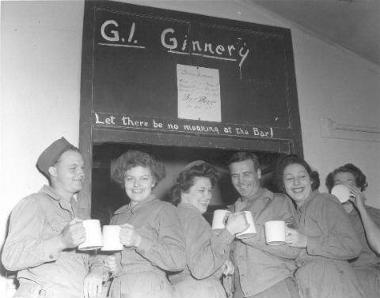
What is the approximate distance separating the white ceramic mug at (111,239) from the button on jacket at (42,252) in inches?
7.5

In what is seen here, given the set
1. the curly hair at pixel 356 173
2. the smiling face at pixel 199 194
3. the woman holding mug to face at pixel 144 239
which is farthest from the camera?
the curly hair at pixel 356 173

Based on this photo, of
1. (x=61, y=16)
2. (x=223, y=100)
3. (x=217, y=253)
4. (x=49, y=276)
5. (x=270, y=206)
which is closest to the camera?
(x=49, y=276)

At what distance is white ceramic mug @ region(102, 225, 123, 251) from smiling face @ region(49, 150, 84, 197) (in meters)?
0.41

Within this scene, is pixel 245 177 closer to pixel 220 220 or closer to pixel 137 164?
pixel 220 220

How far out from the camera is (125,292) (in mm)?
1932

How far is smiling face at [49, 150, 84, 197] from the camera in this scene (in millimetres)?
2205

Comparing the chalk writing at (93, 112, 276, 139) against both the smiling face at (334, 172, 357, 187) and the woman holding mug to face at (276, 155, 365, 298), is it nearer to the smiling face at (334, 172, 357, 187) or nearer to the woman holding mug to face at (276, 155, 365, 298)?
the smiling face at (334, 172, 357, 187)

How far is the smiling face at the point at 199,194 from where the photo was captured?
2.32 m

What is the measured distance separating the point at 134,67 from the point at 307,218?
1299 millimetres

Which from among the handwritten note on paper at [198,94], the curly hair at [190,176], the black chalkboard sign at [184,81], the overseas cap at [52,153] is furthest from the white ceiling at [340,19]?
the overseas cap at [52,153]

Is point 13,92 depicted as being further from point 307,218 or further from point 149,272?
point 307,218

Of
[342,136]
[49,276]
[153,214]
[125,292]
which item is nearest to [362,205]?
[342,136]

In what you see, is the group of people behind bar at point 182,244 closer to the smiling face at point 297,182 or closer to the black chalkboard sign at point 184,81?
the smiling face at point 297,182

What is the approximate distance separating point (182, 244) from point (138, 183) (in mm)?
371
